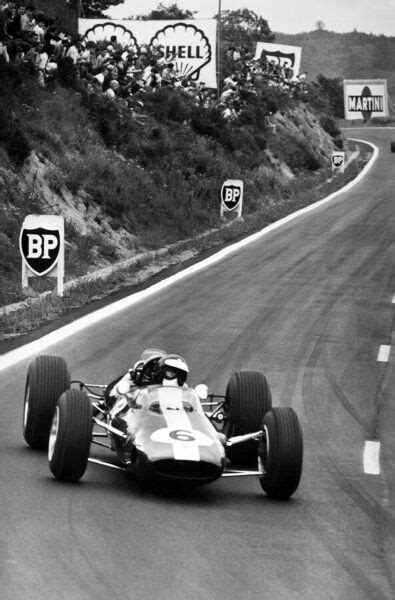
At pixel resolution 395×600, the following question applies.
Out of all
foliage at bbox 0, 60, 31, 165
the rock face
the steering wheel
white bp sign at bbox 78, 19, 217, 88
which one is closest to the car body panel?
the steering wheel

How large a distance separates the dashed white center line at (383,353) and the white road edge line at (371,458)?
192 inches

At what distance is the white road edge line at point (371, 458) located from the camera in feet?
35.7

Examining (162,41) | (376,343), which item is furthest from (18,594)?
(162,41)

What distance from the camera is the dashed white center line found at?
16847 millimetres

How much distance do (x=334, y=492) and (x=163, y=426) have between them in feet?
5.17

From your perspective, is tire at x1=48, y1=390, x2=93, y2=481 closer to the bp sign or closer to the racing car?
the racing car

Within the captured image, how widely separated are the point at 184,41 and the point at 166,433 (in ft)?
122

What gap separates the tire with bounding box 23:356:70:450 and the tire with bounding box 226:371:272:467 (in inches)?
54.2

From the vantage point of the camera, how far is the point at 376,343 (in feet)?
59.2

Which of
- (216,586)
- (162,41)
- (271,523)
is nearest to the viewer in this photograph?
(216,586)

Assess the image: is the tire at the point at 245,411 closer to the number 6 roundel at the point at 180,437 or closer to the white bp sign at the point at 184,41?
the number 6 roundel at the point at 180,437

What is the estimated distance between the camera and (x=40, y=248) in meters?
19.7

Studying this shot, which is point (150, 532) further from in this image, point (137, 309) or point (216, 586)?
point (137, 309)

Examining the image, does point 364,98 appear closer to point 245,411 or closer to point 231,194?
point 231,194
